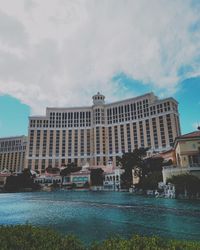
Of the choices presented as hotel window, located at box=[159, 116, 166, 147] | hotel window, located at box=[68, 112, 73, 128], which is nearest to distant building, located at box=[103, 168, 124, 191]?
hotel window, located at box=[159, 116, 166, 147]

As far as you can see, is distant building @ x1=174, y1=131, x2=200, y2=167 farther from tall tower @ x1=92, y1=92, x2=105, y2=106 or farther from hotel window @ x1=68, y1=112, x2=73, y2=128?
hotel window @ x1=68, y1=112, x2=73, y2=128

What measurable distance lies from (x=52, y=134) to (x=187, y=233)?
173m

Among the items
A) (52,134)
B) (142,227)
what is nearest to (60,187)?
(52,134)

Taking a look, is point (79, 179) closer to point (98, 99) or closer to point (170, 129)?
point (170, 129)

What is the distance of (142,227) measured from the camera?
18.0 meters

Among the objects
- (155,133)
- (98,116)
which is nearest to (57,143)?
(98,116)

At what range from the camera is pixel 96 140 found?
17450 centimetres

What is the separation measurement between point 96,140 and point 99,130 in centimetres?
869

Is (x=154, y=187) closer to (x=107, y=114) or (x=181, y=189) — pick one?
(x=181, y=189)

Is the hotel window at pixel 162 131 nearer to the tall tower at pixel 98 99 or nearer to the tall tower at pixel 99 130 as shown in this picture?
the tall tower at pixel 99 130

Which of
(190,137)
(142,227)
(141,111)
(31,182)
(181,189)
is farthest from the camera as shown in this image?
(141,111)

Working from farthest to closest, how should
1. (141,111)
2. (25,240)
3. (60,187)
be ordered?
1. (141,111)
2. (60,187)
3. (25,240)

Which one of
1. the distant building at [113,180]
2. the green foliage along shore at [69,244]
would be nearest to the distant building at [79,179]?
the distant building at [113,180]

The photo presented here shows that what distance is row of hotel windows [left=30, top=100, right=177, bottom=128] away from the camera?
551ft
